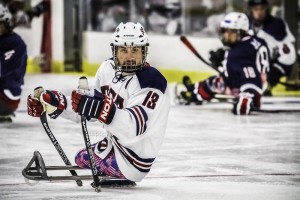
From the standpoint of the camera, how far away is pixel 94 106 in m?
4.26

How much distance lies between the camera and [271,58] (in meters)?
10.5

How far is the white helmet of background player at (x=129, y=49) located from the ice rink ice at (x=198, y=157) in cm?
58

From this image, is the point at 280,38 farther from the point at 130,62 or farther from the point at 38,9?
the point at 130,62

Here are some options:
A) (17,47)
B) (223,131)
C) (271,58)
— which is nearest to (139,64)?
(223,131)

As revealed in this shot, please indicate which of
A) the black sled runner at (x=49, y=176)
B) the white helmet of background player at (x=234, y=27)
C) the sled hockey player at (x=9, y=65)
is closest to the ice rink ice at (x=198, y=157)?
the black sled runner at (x=49, y=176)

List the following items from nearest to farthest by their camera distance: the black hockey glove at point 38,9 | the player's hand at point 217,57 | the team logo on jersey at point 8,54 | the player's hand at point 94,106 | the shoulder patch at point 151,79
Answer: the player's hand at point 94,106 → the shoulder patch at point 151,79 → the team logo on jersey at point 8,54 → the player's hand at point 217,57 → the black hockey glove at point 38,9

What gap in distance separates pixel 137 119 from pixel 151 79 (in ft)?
0.77

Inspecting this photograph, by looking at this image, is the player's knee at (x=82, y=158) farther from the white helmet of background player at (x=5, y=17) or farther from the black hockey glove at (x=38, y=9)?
the black hockey glove at (x=38, y=9)

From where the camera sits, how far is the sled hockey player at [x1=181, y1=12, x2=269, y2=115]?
8633mm

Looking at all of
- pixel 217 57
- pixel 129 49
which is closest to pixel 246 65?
pixel 217 57

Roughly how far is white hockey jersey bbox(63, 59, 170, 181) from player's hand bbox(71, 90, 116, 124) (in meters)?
0.09

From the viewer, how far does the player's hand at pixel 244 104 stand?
8586mm

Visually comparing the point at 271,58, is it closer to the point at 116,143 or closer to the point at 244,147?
the point at 244,147

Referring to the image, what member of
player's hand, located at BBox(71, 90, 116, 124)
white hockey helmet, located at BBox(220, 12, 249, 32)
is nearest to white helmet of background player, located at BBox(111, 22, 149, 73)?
player's hand, located at BBox(71, 90, 116, 124)
